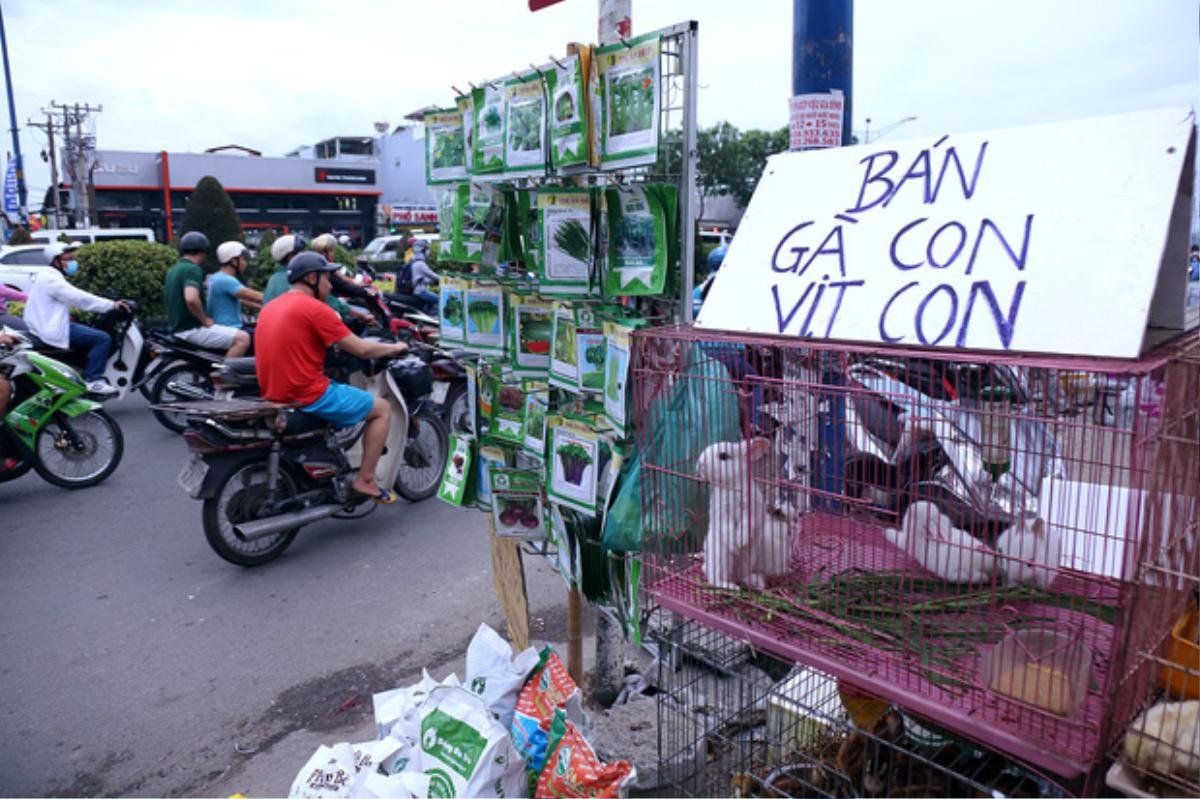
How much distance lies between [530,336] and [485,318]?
29 centimetres

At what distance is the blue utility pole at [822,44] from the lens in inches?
134

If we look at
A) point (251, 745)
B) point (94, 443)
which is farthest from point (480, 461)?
point (94, 443)

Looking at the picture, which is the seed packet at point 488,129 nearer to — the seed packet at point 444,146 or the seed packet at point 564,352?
the seed packet at point 444,146

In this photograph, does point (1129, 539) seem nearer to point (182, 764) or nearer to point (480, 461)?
→ point (480, 461)

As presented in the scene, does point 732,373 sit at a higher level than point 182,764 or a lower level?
higher

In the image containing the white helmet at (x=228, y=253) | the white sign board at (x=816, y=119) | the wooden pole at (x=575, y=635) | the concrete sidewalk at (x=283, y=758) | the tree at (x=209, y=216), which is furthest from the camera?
the tree at (x=209, y=216)

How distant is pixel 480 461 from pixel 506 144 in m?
1.17

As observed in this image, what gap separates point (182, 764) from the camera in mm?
2902

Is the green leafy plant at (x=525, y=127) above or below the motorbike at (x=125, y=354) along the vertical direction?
above

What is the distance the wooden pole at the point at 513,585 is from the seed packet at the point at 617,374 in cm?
94

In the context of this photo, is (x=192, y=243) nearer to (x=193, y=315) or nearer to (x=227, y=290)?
(x=227, y=290)

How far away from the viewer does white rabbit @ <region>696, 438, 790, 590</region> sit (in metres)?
1.86

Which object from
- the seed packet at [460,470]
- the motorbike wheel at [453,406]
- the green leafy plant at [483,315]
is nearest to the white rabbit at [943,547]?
the green leafy plant at [483,315]

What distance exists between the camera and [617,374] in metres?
2.26
